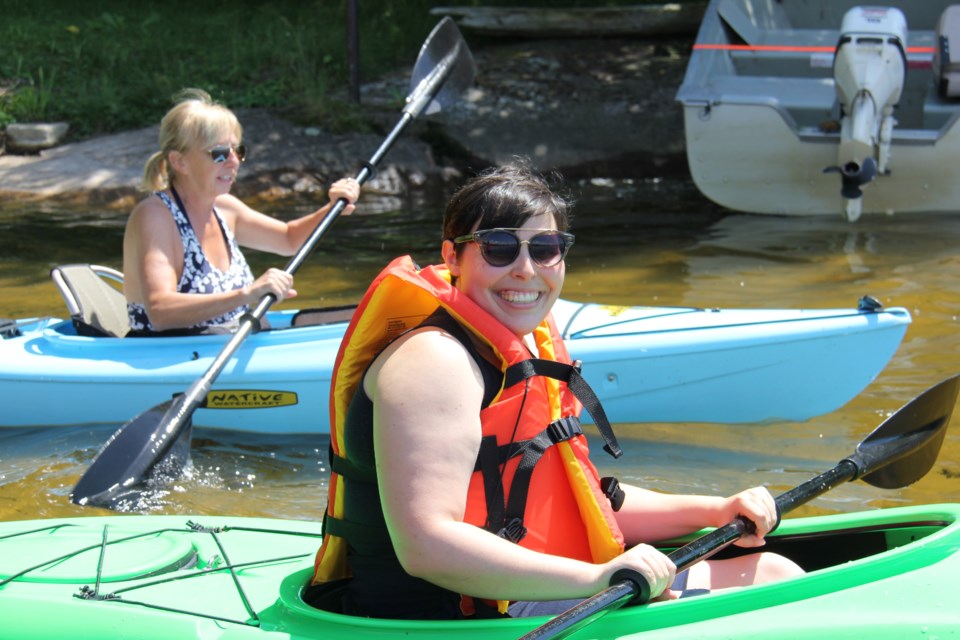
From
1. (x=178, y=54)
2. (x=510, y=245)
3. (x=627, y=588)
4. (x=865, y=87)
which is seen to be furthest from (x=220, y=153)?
(x=178, y=54)

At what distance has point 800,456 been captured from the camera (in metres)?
3.91

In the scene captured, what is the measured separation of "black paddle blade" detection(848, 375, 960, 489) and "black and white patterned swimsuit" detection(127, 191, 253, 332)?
7.69 ft

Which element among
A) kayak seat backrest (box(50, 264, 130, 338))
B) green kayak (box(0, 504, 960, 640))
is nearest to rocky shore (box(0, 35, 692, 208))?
kayak seat backrest (box(50, 264, 130, 338))

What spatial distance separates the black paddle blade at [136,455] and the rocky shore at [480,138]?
14.9 ft

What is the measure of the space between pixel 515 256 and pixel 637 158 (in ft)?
23.6

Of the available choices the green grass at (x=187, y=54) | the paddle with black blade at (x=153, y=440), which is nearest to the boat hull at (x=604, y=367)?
the paddle with black blade at (x=153, y=440)

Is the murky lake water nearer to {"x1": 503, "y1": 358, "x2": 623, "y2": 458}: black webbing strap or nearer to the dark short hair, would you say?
{"x1": 503, "y1": 358, "x2": 623, "y2": 458}: black webbing strap

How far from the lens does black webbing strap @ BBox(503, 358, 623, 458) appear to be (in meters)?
1.91

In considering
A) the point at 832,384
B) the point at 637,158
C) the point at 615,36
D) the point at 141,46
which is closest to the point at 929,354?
the point at 832,384

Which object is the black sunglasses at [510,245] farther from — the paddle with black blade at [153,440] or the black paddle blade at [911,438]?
the paddle with black blade at [153,440]

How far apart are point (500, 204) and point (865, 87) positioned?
16.8 feet

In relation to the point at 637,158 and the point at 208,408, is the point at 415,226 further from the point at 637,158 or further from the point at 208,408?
the point at 208,408

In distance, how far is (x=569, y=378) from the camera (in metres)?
2.01

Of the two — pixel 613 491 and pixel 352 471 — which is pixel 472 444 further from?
pixel 613 491
